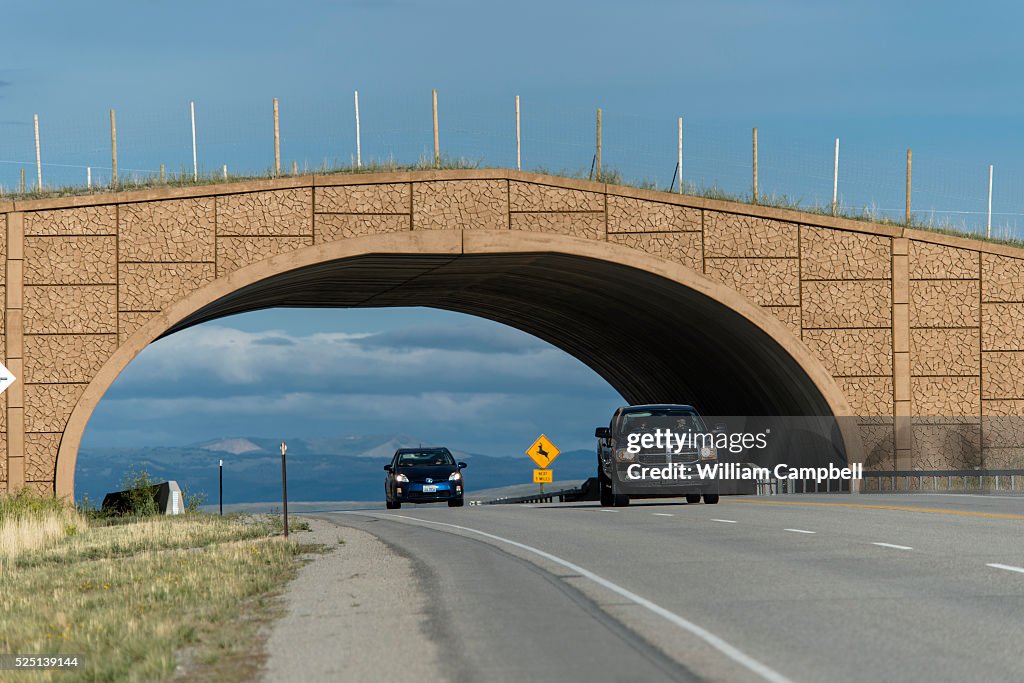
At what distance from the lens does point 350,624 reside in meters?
10.9

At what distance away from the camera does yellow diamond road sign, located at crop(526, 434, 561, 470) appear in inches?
2163

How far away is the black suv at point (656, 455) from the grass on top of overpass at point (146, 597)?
7470 mm

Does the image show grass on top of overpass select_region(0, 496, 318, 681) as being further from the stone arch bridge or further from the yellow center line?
the yellow center line

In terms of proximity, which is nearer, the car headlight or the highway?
the highway

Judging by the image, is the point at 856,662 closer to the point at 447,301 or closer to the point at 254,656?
the point at 254,656

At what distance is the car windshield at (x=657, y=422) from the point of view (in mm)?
27188

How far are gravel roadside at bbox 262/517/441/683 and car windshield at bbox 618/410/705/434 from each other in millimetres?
10948

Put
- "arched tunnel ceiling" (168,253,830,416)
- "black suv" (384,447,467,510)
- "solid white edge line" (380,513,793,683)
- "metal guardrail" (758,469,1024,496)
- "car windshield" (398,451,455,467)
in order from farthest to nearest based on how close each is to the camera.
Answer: "car windshield" (398,451,455,467) < "black suv" (384,447,467,510) < "arched tunnel ceiling" (168,253,830,416) < "metal guardrail" (758,469,1024,496) < "solid white edge line" (380,513,793,683)

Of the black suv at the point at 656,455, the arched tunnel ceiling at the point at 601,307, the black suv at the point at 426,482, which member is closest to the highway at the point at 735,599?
the black suv at the point at 656,455

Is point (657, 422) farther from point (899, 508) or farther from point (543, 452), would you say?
point (543, 452)

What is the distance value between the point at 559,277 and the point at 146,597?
88.2ft

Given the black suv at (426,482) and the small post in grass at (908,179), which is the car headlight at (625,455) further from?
the small post in grass at (908,179)

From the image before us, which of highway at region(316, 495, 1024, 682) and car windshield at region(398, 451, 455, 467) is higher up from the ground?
highway at region(316, 495, 1024, 682)

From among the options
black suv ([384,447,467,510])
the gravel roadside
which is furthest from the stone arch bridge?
the gravel roadside
